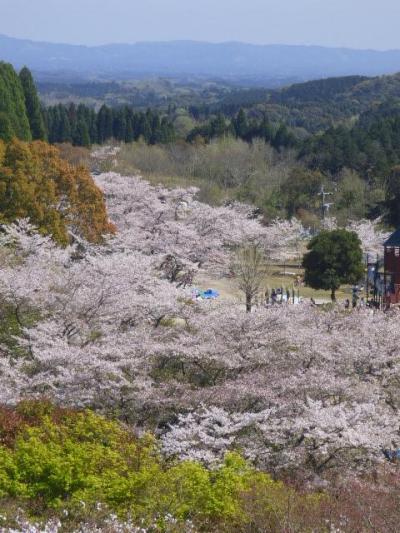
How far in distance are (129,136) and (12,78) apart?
19.4 m

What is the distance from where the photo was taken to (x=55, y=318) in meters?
12.6

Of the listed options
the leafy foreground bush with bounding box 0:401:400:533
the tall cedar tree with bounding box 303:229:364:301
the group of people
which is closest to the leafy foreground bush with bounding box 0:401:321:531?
the leafy foreground bush with bounding box 0:401:400:533

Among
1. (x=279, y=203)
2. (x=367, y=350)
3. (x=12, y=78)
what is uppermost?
(x=12, y=78)

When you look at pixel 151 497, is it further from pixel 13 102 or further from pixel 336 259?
pixel 13 102

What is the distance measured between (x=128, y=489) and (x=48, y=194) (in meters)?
13.0

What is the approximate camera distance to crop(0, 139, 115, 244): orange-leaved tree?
→ 62.2 ft

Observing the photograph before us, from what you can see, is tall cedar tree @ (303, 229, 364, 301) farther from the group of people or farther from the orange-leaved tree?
the orange-leaved tree

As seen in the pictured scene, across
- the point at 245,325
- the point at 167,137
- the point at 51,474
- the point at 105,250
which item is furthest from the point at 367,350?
the point at 167,137

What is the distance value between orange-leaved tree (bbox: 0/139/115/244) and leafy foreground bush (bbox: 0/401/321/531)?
36.7ft

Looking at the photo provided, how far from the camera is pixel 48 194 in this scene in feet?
63.8

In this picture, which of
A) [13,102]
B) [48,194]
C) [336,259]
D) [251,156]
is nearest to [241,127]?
[251,156]

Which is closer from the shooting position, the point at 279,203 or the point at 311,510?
the point at 311,510

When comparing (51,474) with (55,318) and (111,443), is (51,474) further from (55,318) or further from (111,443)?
(55,318)

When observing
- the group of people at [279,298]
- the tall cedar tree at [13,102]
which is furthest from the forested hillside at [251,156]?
the group of people at [279,298]
